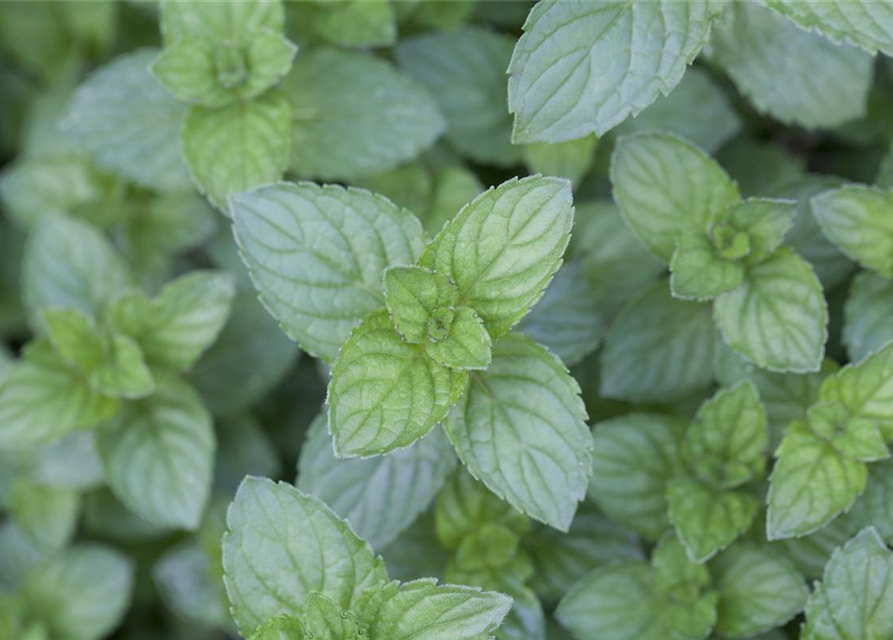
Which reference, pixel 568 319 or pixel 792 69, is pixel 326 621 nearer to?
pixel 568 319

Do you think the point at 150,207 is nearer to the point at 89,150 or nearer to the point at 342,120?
the point at 89,150

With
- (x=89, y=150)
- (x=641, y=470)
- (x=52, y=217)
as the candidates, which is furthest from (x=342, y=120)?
(x=641, y=470)

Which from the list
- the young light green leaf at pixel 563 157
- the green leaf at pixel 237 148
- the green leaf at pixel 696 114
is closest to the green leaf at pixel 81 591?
the green leaf at pixel 237 148

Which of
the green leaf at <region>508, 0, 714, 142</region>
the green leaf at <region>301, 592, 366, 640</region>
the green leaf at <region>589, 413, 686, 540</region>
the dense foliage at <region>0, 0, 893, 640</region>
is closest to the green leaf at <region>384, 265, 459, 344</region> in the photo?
the dense foliage at <region>0, 0, 893, 640</region>

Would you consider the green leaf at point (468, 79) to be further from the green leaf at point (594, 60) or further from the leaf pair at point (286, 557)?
the leaf pair at point (286, 557)

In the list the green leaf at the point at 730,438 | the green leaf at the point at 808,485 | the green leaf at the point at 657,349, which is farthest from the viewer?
the green leaf at the point at 657,349

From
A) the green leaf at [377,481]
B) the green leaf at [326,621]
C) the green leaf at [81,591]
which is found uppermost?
the green leaf at [326,621]
